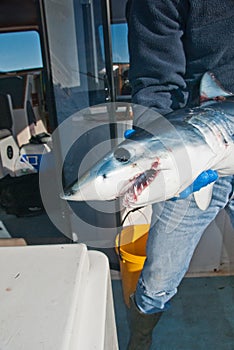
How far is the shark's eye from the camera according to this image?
24.3 inches

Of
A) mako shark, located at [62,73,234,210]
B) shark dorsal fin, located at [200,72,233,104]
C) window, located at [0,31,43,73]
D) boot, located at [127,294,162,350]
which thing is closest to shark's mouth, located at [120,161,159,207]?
mako shark, located at [62,73,234,210]

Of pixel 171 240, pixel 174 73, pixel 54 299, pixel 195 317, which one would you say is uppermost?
pixel 174 73

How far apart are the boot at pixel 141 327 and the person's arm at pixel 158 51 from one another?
69 centimetres

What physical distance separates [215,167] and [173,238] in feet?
1.12

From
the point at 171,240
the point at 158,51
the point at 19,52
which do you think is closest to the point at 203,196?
the point at 171,240

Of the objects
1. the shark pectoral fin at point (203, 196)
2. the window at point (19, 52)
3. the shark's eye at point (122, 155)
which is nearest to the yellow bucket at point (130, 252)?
the shark pectoral fin at point (203, 196)

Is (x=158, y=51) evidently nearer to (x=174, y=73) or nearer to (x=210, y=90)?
(x=174, y=73)

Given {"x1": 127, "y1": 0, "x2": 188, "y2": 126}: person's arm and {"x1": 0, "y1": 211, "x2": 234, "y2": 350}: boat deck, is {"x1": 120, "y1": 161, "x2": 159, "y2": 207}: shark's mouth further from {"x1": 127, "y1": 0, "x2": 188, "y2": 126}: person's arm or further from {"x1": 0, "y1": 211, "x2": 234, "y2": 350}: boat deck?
{"x1": 0, "y1": 211, "x2": 234, "y2": 350}: boat deck

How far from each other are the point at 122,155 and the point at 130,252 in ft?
3.23

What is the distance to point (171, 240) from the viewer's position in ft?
3.44

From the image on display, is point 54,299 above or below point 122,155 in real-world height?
below

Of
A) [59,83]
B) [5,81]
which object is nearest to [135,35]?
[59,83]

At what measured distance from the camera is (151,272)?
108 cm

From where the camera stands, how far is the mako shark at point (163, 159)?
1.99ft
